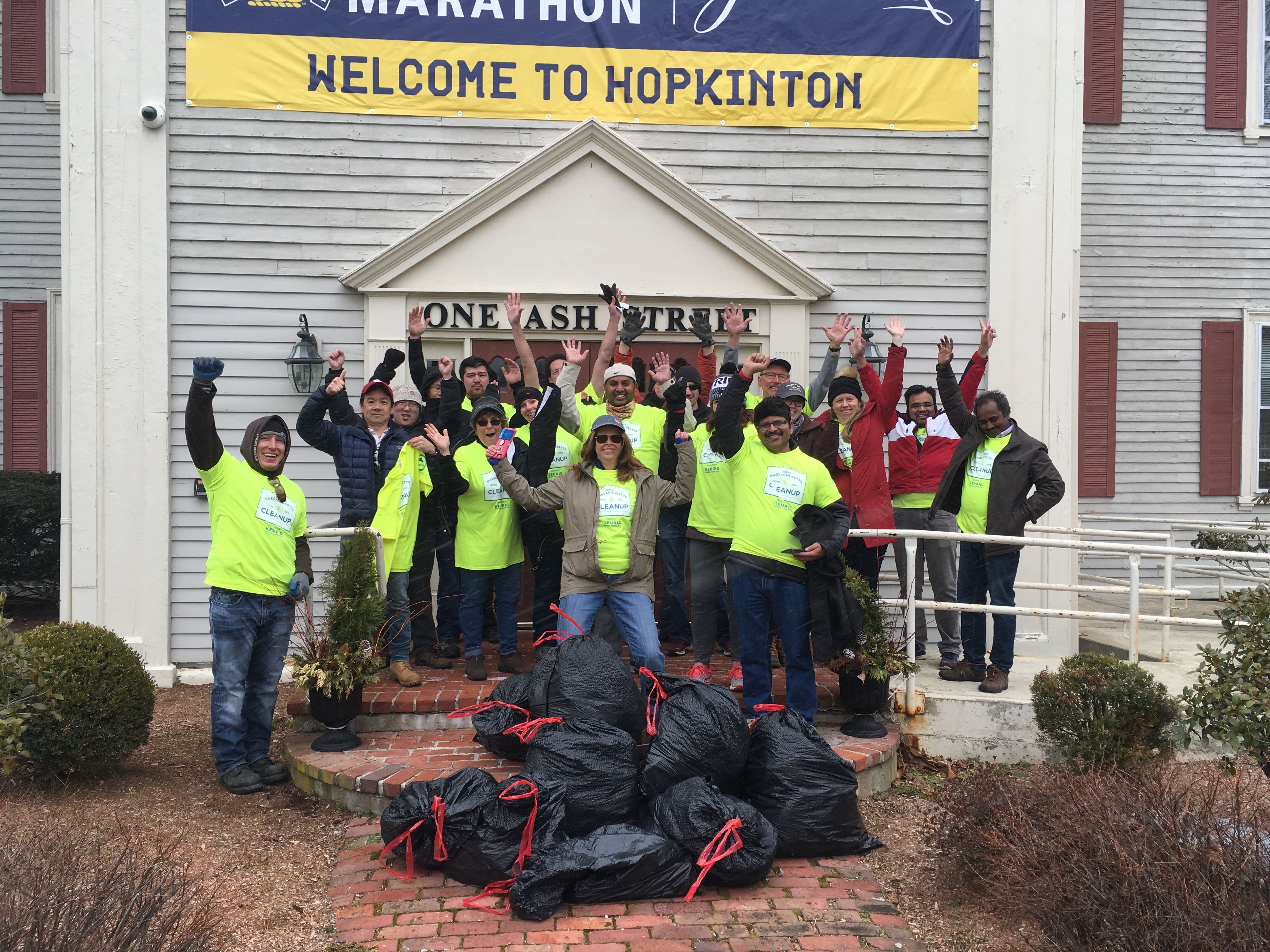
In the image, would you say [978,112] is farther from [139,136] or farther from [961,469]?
[139,136]

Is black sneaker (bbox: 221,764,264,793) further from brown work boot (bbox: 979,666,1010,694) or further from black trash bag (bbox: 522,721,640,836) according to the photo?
brown work boot (bbox: 979,666,1010,694)

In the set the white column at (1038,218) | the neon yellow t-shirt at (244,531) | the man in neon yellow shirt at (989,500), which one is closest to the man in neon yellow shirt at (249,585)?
the neon yellow t-shirt at (244,531)

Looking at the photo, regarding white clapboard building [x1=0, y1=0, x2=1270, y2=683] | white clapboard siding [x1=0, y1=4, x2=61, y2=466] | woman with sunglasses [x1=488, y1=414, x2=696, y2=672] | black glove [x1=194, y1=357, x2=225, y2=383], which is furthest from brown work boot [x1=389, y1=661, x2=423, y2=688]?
white clapboard siding [x1=0, y1=4, x2=61, y2=466]

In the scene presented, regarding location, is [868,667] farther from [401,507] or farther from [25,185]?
[25,185]

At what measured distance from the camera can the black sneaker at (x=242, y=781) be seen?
5.30 meters

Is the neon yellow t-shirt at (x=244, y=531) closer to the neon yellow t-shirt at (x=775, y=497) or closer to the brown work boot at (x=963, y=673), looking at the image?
the neon yellow t-shirt at (x=775, y=497)

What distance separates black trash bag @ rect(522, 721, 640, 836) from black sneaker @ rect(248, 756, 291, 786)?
170 cm

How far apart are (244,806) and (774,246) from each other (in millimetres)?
5508

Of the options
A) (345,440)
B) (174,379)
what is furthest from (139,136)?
(345,440)

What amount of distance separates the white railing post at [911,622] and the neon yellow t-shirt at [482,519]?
2376mm

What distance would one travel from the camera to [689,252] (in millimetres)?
8141

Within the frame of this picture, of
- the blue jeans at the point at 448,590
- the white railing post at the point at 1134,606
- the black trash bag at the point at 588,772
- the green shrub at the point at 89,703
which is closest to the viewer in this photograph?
the black trash bag at the point at 588,772

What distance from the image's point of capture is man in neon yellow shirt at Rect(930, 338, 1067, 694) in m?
6.10

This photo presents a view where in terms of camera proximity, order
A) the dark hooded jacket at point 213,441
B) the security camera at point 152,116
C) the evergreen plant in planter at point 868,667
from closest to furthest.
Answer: the dark hooded jacket at point 213,441 < the evergreen plant in planter at point 868,667 < the security camera at point 152,116
